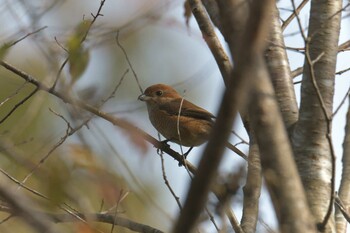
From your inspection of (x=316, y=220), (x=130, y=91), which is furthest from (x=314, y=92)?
(x=130, y=91)

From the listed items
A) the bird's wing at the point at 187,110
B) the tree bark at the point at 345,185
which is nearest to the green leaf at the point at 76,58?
the tree bark at the point at 345,185

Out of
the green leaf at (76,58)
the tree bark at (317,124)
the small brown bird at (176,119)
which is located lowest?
the green leaf at (76,58)

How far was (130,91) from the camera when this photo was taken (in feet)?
30.5

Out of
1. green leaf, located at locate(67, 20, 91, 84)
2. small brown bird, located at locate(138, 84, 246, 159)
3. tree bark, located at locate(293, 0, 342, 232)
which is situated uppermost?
small brown bird, located at locate(138, 84, 246, 159)

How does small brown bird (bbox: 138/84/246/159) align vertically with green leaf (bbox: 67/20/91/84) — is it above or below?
above

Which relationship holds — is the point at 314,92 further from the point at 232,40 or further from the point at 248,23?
the point at 248,23

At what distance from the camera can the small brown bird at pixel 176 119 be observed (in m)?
7.05

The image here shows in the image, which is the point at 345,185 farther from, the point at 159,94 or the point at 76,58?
the point at 159,94

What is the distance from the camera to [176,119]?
7121mm

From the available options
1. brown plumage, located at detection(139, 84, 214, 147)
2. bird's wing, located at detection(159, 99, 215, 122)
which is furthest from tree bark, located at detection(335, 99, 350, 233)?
bird's wing, located at detection(159, 99, 215, 122)

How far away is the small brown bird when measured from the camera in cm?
705

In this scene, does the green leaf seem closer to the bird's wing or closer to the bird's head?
the bird's wing

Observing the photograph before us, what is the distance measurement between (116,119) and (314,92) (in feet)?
4.19

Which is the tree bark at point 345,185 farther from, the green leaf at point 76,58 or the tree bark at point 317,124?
the green leaf at point 76,58
